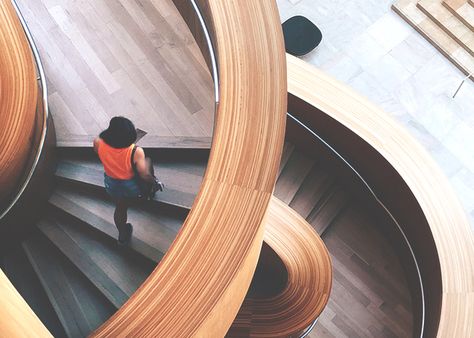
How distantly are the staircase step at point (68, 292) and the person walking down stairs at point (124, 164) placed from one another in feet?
2.94

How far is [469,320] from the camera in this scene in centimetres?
548

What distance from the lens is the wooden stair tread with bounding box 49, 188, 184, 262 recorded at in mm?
5352

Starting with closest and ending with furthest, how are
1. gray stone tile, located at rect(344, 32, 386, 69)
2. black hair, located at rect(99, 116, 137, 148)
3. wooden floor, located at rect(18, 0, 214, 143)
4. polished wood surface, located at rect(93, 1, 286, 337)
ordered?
polished wood surface, located at rect(93, 1, 286, 337)
black hair, located at rect(99, 116, 137, 148)
wooden floor, located at rect(18, 0, 214, 143)
gray stone tile, located at rect(344, 32, 386, 69)

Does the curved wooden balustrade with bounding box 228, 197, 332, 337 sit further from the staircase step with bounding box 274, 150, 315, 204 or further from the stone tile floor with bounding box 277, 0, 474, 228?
the stone tile floor with bounding box 277, 0, 474, 228

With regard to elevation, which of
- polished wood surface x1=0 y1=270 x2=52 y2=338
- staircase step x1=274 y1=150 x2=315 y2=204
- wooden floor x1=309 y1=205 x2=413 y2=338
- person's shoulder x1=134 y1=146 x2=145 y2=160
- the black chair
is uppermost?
the black chair

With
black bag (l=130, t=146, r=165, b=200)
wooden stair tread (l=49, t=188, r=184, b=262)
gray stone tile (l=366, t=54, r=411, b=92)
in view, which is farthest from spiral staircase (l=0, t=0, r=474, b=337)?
gray stone tile (l=366, t=54, r=411, b=92)

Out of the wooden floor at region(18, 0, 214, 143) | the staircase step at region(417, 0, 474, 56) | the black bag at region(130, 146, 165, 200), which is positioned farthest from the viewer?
the staircase step at region(417, 0, 474, 56)

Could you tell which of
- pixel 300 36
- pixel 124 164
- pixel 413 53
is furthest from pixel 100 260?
pixel 413 53

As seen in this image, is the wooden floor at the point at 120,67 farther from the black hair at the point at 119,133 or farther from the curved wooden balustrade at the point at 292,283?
the black hair at the point at 119,133

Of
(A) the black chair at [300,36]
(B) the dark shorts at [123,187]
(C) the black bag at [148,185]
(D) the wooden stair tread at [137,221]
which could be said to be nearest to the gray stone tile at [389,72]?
(A) the black chair at [300,36]

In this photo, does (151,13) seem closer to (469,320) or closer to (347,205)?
(347,205)

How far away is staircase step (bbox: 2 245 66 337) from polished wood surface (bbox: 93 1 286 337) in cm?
245

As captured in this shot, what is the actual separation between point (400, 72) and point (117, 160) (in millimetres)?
4546

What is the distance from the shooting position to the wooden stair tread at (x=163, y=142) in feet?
18.2
